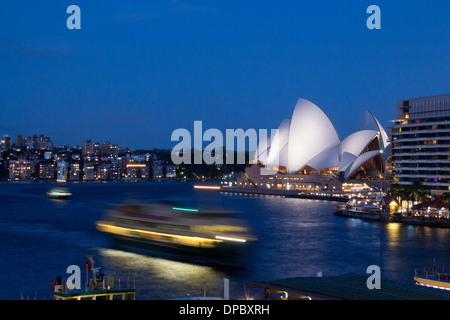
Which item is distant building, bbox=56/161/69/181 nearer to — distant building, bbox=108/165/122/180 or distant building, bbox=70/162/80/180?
distant building, bbox=70/162/80/180

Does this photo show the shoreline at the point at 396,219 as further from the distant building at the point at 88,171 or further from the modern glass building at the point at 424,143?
the distant building at the point at 88,171

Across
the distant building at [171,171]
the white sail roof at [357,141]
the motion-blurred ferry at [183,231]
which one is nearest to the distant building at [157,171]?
the distant building at [171,171]

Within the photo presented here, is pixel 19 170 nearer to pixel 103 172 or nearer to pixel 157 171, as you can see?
pixel 103 172

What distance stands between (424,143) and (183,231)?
21.5 m

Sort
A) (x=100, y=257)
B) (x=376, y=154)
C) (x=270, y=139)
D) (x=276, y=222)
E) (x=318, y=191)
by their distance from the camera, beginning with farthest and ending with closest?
(x=270, y=139)
(x=318, y=191)
(x=376, y=154)
(x=276, y=222)
(x=100, y=257)

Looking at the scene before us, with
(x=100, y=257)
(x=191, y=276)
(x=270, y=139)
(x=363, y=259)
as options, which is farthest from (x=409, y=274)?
(x=270, y=139)

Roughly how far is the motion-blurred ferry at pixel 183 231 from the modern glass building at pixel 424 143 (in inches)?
743

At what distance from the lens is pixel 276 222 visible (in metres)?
24.3

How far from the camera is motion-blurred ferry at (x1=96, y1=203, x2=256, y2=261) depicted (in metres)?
13.7

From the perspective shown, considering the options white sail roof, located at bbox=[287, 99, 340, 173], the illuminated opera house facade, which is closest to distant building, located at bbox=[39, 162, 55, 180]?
the illuminated opera house facade

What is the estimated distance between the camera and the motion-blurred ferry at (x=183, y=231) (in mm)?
13719

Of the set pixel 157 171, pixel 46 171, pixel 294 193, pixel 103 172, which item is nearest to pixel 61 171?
pixel 46 171

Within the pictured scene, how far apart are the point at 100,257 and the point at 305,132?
3187 centimetres
